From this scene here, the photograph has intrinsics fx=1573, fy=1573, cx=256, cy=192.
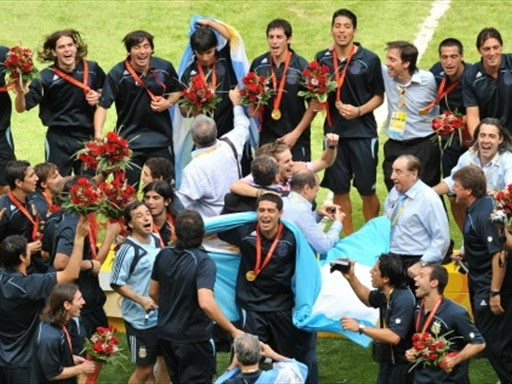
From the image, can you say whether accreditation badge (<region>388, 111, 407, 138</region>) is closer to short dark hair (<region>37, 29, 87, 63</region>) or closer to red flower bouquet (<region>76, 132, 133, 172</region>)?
red flower bouquet (<region>76, 132, 133, 172</region>)

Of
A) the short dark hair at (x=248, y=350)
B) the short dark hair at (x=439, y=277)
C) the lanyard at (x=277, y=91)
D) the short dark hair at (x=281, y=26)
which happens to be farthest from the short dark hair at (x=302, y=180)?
the short dark hair at (x=281, y=26)

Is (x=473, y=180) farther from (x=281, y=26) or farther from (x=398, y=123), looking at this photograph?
(x=281, y=26)

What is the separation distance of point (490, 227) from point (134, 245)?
2.92 meters

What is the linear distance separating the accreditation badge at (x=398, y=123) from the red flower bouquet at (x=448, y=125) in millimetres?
527

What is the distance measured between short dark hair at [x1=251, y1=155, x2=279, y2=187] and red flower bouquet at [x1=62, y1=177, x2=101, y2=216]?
4.56 feet

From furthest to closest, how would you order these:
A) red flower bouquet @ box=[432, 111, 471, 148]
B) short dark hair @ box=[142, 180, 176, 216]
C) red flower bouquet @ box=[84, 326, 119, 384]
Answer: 1. red flower bouquet @ box=[432, 111, 471, 148]
2. short dark hair @ box=[142, 180, 176, 216]
3. red flower bouquet @ box=[84, 326, 119, 384]

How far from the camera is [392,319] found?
39.7 ft

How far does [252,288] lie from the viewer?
42.1 ft

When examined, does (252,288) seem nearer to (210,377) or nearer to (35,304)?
(210,377)

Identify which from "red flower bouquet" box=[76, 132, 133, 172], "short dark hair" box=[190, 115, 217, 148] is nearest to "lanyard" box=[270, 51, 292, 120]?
"short dark hair" box=[190, 115, 217, 148]

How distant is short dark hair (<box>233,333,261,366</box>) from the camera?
1126 cm

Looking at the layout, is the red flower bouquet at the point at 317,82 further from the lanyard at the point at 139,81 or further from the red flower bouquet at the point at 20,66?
the red flower bouquet at the point at 20,66

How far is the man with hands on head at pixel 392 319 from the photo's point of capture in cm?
1206

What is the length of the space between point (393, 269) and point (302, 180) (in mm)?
1401
